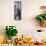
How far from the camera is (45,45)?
296 cm

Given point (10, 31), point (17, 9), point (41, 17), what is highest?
point (17, 9)

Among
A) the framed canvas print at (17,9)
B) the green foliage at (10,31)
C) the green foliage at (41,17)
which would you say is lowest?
the green foliage at (10,31)

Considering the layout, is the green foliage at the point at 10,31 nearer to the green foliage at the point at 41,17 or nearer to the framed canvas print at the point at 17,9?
the framed canvas print at the point at 17,9

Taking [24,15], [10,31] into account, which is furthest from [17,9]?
[10,31]

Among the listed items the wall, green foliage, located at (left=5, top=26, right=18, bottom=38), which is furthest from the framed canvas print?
green foliage, located at (left=5, top=26, right=18, bottom=38)

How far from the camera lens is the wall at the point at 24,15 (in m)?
3.13

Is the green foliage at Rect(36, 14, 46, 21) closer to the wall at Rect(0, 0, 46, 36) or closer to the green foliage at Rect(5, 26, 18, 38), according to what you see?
the wall at Rect(0, 0, 46, 36)

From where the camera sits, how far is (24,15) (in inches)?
124

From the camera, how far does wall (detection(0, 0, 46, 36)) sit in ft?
10.3

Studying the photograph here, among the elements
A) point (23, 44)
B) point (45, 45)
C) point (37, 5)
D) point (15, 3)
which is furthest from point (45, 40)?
point (15, 3)

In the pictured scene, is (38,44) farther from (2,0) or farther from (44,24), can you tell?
(2,0)

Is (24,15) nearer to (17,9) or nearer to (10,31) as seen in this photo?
(17,9)

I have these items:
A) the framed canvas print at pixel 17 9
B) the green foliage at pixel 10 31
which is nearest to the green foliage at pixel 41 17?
the framed canvas print at pixel 17 9

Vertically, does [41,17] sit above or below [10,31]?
above
